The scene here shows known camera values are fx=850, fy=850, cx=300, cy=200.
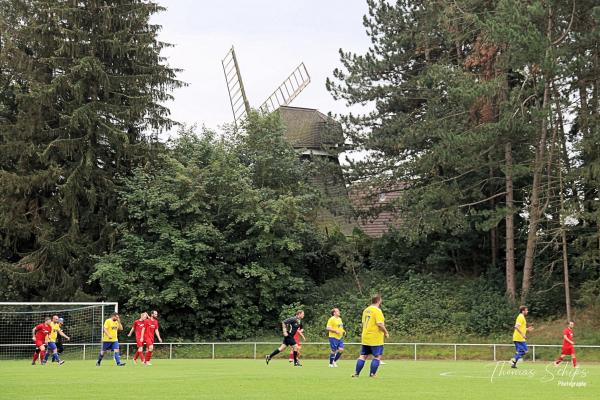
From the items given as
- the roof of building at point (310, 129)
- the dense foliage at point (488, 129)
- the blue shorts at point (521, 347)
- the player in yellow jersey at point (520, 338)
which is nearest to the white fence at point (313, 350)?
the dense foliage at point (488, 129)

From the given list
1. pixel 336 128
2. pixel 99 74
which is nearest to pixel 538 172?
pixel 336 128

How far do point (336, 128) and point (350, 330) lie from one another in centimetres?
1184

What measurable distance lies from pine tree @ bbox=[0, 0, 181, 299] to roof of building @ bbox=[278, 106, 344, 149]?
9371 mm

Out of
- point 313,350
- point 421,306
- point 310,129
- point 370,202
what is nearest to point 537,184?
point 421,306

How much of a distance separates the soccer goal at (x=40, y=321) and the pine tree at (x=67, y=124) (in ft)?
5.21

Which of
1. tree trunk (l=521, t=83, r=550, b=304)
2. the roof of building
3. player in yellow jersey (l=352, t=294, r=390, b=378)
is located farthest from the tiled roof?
player in yellow jersey (l=352, t=294, r=390, b=378)

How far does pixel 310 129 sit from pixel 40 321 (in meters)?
24.0

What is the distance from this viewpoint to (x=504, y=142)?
39.6 m

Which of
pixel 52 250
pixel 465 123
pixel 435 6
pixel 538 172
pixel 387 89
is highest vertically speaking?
pixel 435 6

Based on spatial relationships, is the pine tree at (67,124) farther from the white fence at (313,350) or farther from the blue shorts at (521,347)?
the blue shorts at (521,347)

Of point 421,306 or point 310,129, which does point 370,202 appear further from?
point 310,129

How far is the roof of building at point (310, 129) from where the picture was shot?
48281mm

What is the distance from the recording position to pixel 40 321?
42250 millimetres

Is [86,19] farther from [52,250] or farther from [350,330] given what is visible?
[350,330]
